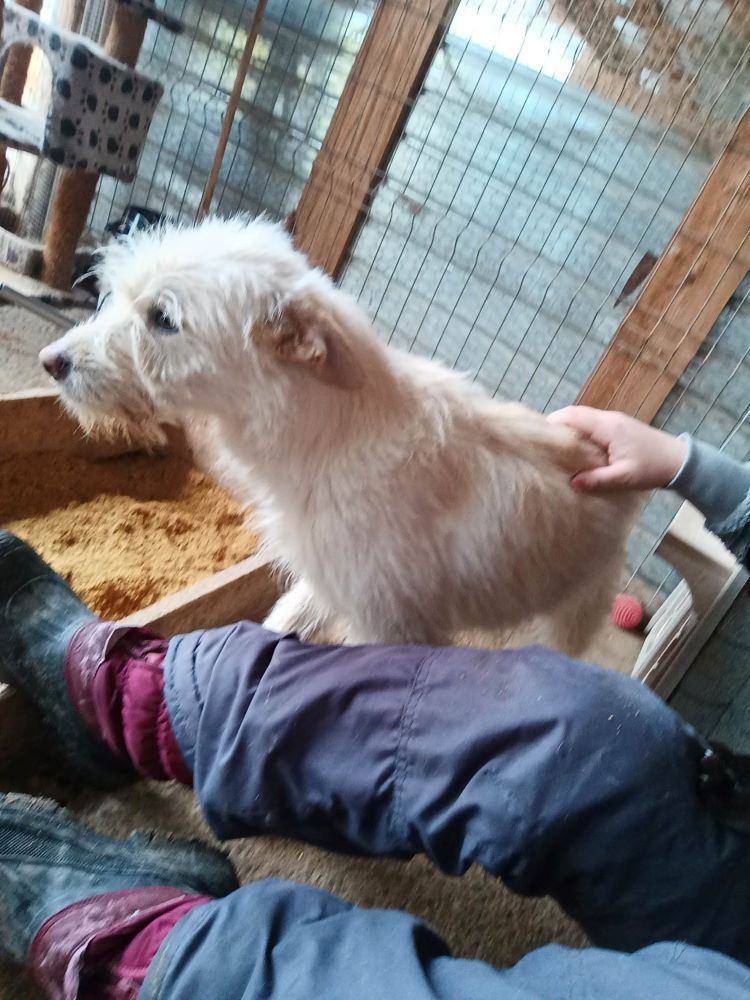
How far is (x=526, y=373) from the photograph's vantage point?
2641 millimetres

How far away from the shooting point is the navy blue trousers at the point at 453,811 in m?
0.76

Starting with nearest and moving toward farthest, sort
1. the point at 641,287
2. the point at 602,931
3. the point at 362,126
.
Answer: the point at 602,931
the point at 641,287
the point at 362,126

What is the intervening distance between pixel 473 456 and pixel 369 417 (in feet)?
0.64

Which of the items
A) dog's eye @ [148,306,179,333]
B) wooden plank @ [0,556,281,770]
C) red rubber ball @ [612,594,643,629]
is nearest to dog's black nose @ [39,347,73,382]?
dog's eye @ [148,306,179,333]

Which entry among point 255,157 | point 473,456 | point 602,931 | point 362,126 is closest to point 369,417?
point 473,456

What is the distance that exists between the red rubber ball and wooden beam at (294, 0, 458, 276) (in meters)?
1.70

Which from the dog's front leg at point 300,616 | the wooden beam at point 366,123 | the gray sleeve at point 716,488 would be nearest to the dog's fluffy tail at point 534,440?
the gray sleeve at point 716,488

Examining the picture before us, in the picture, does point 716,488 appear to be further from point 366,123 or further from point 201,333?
point 366,123

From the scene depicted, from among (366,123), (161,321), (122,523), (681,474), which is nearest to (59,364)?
(161,321)

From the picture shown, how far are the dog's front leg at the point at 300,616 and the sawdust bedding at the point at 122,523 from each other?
0.29 meters

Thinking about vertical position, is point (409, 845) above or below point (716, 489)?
below

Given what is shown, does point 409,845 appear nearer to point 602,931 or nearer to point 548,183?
point 602,931

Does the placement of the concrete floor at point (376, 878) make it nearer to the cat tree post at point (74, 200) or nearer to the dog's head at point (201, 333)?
the dog's head at point (201, 333)

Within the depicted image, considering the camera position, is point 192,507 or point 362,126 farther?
point 362,126
